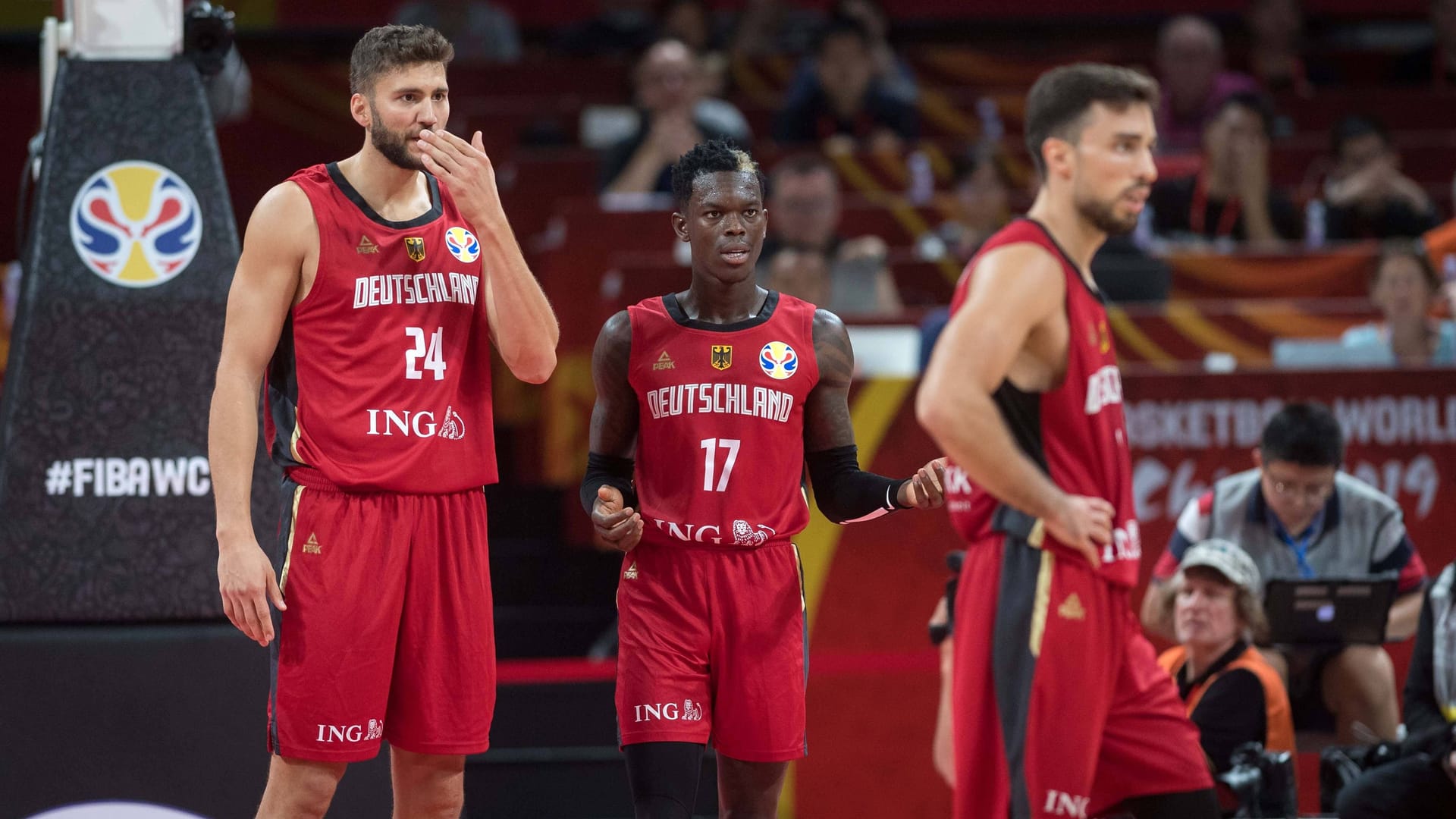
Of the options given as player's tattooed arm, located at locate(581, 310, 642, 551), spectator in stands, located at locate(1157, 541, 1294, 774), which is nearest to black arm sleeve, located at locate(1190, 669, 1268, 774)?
A: spectator in stands, located at locate(1157, 541, 1294, 774)

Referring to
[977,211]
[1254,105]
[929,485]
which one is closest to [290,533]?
[929,485]

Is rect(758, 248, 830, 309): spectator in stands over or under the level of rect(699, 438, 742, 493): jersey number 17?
over

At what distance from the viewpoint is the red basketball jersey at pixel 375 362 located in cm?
370

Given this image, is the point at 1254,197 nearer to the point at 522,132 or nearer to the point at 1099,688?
the point at 522,132

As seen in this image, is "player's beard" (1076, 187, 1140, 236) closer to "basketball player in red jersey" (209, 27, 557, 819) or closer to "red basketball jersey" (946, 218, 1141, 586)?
"red basketball jersey" (946, 218, 1141, 586)

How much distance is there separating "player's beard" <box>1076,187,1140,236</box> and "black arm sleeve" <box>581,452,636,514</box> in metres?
1.22

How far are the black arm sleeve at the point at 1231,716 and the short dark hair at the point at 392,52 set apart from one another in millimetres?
3180

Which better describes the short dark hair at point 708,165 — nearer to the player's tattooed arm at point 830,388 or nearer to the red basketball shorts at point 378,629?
the player's tattooed arm at point 830,388

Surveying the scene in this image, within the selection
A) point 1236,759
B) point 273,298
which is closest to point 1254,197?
point 1236,759

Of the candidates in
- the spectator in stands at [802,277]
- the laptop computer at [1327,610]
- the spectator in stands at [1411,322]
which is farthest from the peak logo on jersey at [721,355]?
the spectator in stands at [1411,322]

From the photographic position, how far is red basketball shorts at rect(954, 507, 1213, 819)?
11.6 feet

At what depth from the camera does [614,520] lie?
3.70 meters

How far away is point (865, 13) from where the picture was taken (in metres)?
10.3

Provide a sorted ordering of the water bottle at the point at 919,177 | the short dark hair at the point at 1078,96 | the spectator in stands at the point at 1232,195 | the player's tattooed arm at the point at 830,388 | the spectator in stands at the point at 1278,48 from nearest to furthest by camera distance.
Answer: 1. the short dark hair at the point at 1078,96
2. the player's tattooed arm at the point at 830,388
3. the spectator in stands at the point at 1232,195
4. the water bottle at the point at 919,177
5. the spectator in stands at the point at 1278,48
